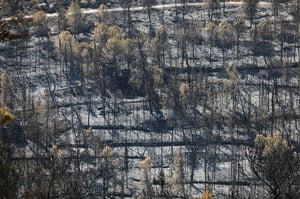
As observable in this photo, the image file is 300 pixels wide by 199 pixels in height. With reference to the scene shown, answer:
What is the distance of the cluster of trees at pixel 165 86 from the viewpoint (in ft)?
342

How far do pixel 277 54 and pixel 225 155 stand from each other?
38145 millimetres

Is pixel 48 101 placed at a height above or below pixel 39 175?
below

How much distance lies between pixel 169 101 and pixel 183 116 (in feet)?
15.6

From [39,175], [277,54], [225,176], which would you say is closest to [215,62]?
[277,54]

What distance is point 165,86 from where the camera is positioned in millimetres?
129250

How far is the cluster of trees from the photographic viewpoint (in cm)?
10431

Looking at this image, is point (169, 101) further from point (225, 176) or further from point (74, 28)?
point (74, 28)

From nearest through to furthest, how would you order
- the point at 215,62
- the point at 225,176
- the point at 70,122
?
the point at 225,176 < the point at 70,122 < the point at 215,62

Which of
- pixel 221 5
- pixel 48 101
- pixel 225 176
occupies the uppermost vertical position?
pixel 221 5

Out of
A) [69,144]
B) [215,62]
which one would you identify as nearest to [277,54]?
[215,62]

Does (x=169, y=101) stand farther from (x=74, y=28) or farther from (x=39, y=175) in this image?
(x=39, y=175)

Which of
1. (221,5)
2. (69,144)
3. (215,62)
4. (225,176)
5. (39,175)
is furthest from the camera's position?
(221,5)

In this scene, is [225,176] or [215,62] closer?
[225,176]

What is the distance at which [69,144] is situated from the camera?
110 metres
